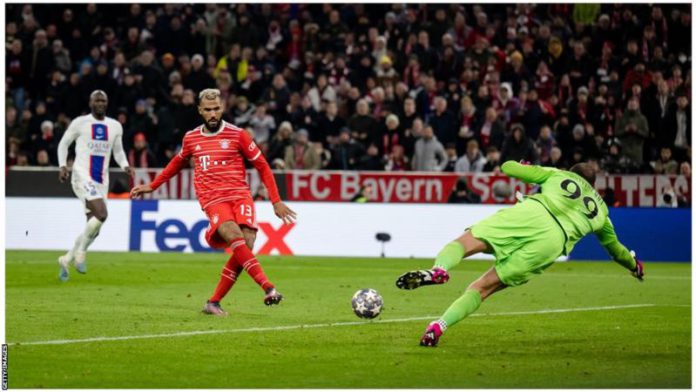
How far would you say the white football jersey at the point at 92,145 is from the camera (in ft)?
59.2

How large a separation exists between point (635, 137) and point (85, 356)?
16.0m

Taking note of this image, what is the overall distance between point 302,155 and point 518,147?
3.90 m

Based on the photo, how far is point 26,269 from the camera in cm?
1948

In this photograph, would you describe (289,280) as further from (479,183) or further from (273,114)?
(273,114)

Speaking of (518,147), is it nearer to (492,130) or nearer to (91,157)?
(492,130)

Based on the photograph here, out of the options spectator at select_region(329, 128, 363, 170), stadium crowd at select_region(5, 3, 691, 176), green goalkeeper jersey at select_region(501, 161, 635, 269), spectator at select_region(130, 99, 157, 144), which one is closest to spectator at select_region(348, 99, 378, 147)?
stadium crowd at select_region(5, 3, 691, 176)

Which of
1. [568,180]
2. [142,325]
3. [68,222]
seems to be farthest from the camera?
[68,222]

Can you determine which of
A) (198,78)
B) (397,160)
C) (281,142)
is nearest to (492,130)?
(397,160)

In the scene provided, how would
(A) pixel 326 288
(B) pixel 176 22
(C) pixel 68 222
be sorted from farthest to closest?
1. (B) pixel 176 22
2. (C) pixel 68 222
3. (A) pixel 326 288

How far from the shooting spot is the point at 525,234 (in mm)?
11273

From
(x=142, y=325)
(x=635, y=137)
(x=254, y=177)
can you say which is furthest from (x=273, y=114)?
(x=142, y=325)

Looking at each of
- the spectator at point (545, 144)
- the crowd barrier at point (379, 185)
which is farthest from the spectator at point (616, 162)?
the spectator at point (545, 144)

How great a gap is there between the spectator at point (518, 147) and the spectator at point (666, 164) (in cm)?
209

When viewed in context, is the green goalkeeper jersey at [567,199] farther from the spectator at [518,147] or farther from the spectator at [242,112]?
the spectator at [242,112]
